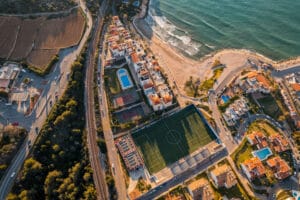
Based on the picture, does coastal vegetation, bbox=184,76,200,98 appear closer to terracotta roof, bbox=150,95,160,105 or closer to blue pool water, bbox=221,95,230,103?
blue pool water, bbox=221,95,230,103

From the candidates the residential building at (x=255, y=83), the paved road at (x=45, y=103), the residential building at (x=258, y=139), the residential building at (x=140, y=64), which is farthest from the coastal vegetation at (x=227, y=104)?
the paved road at (x=45, y=103)

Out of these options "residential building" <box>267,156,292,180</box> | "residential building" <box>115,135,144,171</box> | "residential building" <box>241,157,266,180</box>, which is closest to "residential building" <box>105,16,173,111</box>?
"residential building" <box>115,135,144,171</box>

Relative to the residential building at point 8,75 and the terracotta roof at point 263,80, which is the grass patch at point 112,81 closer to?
the residential building at point 8,75

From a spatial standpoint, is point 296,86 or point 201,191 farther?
point 296,86

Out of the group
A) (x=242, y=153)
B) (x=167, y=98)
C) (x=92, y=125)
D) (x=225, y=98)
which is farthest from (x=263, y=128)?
(x=92, y=125)

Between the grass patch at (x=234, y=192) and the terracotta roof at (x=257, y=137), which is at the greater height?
the terracotta roof at (x=257, y=137)

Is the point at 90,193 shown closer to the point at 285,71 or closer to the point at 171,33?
the point at 171,33
